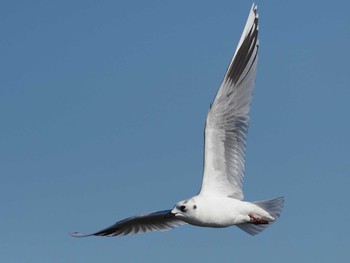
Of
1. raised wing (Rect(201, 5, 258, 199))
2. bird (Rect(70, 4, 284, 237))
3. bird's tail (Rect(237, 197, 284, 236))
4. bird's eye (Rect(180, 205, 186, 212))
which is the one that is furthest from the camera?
bird's tail (Rect(237, 197, 284, 236))

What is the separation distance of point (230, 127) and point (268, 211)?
164cm

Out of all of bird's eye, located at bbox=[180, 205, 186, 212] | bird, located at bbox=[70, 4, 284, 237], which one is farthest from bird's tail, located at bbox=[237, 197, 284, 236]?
bird's eye, located at bbox=[180, 205, 186, 212]

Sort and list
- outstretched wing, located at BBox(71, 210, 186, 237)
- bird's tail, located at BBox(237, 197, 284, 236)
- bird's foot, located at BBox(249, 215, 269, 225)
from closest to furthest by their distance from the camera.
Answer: bird's foot, located at BBox(249, 215, 269, 225) < bird's tail, located at BBox(237, 197, 284, 236) < outstretched wing, located at BBox(71, 210, 186, 237)

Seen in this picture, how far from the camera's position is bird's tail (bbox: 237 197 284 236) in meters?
14.3

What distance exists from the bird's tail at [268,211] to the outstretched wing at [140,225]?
188 cm

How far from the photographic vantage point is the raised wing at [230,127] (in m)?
13.7

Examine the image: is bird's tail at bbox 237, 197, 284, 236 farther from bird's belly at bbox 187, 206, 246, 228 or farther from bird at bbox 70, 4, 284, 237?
bird's belly at bbox 187, 206, 246, 228

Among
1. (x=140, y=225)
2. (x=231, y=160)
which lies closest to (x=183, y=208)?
(x=231, y=160)

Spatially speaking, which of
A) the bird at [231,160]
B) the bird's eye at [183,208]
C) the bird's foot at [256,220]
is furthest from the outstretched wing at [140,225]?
the bird's eye at [183,208]

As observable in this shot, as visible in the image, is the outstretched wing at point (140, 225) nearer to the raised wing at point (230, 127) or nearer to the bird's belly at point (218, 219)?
the raised wing at point (230, 127)

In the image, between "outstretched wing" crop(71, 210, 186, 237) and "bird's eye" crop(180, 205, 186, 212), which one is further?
"outstretched wing" crop(71, 210, 186, 237)

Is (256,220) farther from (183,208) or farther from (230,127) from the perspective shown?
(230,127)

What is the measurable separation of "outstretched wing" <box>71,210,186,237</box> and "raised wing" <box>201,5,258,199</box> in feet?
6.86

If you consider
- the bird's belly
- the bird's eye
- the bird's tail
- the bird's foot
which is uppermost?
the bird's tail
